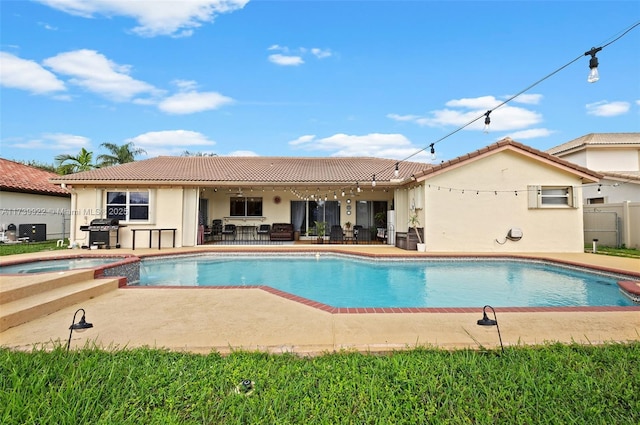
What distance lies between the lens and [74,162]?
2619 cm

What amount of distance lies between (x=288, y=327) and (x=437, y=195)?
1047 centimetres

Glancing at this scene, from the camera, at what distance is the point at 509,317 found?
185 inches

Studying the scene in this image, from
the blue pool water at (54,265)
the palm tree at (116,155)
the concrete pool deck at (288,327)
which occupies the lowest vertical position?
the concrete pool deck at (288,327)

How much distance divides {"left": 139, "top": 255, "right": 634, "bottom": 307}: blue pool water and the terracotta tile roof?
4.07 m

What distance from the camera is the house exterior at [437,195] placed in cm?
1309

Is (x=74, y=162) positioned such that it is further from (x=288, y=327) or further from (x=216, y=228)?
(x=288, y=327)

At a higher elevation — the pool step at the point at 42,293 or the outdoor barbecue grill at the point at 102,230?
the outdoor barbecue grill at the point at 102,230

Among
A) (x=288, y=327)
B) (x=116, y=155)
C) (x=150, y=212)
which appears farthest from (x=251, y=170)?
(x=116, y=155)

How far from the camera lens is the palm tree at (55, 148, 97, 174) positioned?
2569 centimetres

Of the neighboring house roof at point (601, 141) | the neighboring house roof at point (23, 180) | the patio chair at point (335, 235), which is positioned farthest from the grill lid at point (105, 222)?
the neighboring house roof at point (601, 141)

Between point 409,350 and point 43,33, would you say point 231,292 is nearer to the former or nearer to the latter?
point 409,350

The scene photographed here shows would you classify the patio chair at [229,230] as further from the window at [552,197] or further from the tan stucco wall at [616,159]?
the tan stucco wall at [616,159]

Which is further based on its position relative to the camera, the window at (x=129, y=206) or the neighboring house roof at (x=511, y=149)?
the window at (x=129, y=206)

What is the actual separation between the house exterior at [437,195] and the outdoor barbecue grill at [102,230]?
0.69 meters
